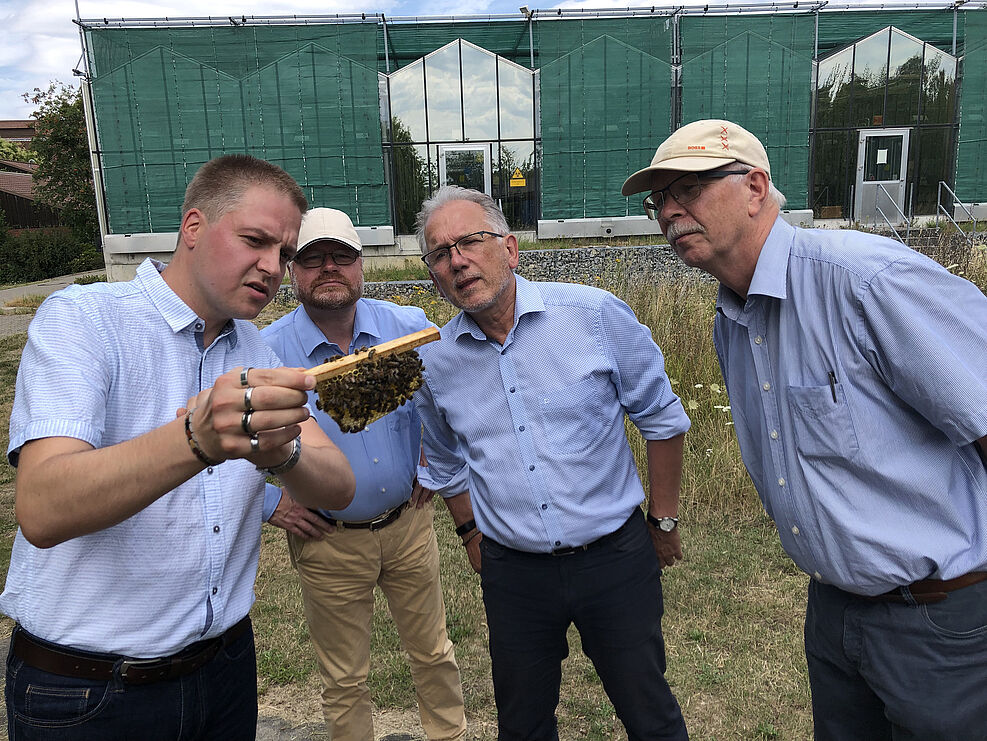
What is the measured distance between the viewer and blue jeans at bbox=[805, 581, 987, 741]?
2086 mm

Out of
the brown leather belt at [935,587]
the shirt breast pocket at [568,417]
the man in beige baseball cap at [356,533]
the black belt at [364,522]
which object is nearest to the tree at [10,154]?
the man in beige baseball cap at [356,533]

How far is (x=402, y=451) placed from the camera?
11.8 feet

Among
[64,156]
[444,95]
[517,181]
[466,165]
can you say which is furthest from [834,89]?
[64,156]

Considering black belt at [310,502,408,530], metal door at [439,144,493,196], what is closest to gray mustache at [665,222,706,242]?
black belt at [310,502,408,530]

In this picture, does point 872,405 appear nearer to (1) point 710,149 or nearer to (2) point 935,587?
(2) point 935,587

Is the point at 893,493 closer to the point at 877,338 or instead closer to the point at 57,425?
the point at 877,338

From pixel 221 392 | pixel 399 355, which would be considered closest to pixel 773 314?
pixel 399 355

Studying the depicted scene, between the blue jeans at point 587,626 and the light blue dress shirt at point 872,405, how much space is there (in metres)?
0.73

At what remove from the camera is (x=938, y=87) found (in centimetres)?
2461

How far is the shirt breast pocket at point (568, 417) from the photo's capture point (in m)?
2.89

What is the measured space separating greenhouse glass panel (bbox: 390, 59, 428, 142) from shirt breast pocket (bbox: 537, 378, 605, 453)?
75.6 ft

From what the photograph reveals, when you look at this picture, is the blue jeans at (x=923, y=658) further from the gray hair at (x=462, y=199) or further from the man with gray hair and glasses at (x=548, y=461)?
the gray hair at (x=462, y=199)

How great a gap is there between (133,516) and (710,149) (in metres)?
2.17

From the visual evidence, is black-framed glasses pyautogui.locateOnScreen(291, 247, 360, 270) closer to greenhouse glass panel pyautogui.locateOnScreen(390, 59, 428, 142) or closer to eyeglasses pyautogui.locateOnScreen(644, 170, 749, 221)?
eyeglasses pyautogui.locateOnScreen(644, 170, 749, 221)
